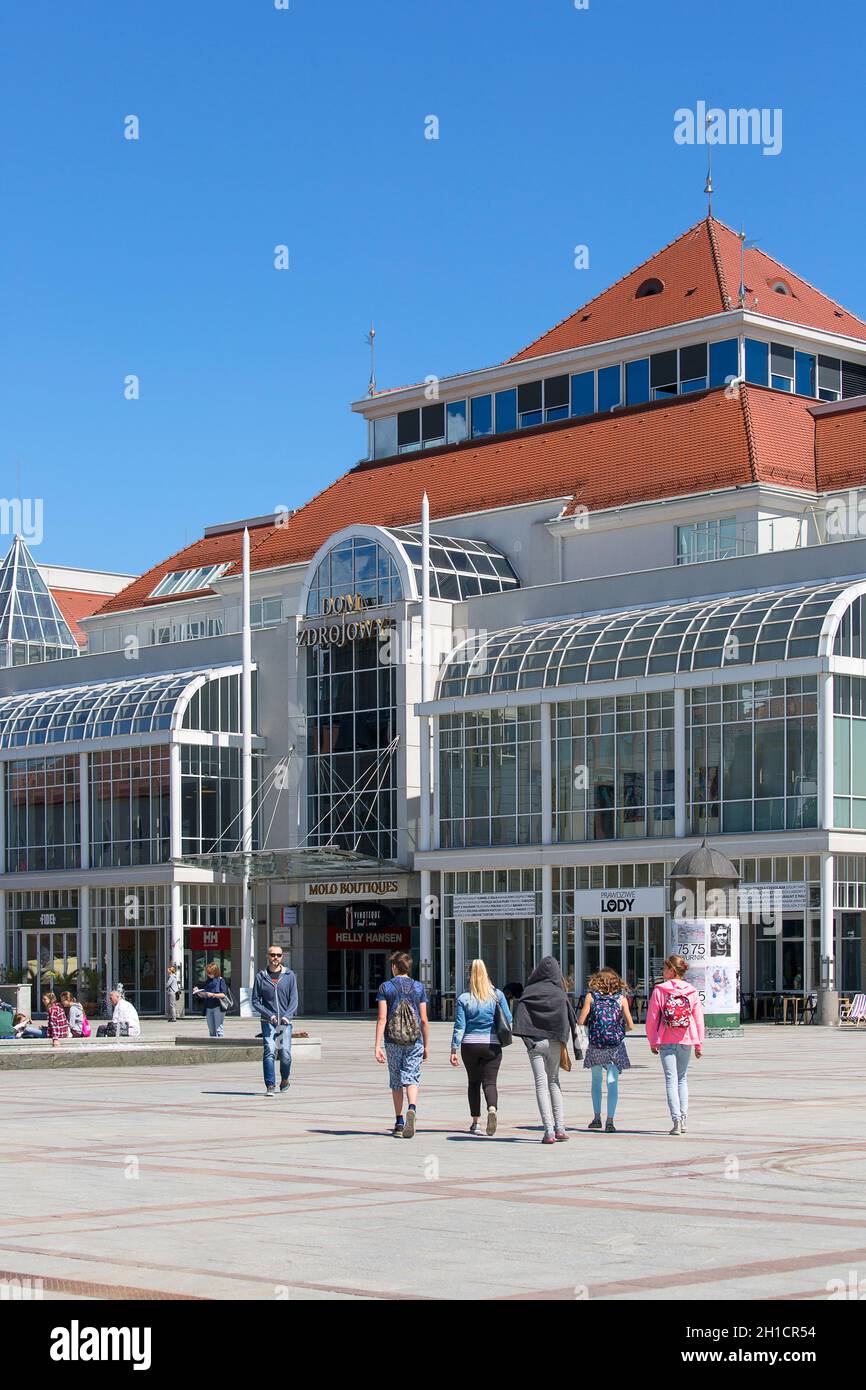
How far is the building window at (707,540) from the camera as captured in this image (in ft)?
184

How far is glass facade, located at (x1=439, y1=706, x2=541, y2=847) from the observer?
5312 cm

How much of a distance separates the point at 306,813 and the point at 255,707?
4228 mm

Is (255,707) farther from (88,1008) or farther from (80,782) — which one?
(88,1008)

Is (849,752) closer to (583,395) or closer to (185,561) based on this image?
(583,395)

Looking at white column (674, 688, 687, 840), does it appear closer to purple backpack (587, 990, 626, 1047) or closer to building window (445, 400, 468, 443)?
building window (445, 400, 468, 443)

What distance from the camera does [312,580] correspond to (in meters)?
62.0

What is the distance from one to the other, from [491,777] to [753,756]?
8.96 m

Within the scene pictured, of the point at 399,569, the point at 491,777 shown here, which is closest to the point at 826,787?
the point at 491,777

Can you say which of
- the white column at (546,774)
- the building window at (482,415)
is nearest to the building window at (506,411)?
the building window at (482,415)

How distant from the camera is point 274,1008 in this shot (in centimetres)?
2328

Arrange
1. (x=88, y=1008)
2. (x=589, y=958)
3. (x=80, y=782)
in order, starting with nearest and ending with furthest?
(x=589, y=958), (x=88, y=1008), (x=80, y=782)

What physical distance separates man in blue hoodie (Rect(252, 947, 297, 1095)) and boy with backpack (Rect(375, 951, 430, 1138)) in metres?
3.86

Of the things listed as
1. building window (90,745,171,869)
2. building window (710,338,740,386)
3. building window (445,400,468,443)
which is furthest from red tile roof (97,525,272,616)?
building window (710,338,740,386)
